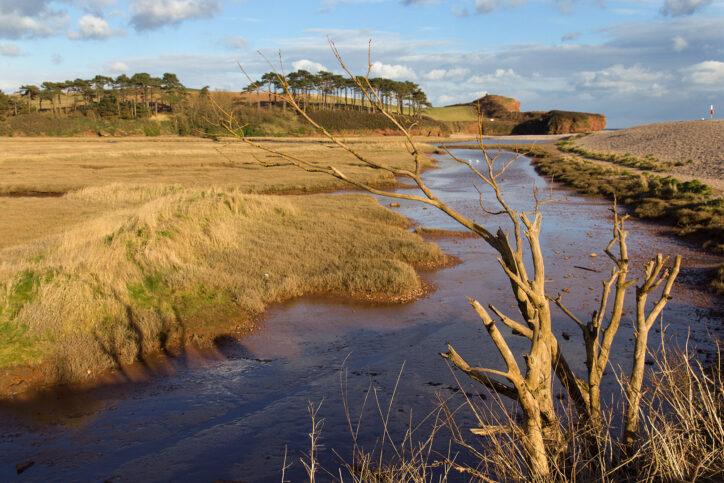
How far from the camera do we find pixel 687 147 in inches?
1677

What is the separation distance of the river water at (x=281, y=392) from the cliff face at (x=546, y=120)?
357 feet

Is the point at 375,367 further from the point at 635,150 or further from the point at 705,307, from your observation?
the point at 635,150

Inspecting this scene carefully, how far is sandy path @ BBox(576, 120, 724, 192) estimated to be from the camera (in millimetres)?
29062

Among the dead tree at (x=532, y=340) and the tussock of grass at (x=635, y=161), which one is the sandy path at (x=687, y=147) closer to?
the tussock of grass at (x=635, y=161)

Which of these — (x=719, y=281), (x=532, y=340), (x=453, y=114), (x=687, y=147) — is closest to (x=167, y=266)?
Answer: (x=532, y=340)

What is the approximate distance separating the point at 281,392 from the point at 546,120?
131 meters

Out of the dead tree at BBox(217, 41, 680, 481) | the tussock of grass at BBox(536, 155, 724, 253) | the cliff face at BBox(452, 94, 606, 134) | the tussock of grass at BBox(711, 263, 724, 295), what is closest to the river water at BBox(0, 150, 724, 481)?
the tussock of grass at BBox(711, 263, 724, 295)

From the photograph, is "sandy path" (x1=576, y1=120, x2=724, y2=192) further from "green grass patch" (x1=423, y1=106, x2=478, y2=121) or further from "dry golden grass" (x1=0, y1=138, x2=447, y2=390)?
"green grass patch" (x1=423, y1=106, x2=478, y2=121)

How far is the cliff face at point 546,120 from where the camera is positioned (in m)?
122

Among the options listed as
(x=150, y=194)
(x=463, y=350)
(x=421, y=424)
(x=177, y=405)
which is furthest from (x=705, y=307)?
(x=150, y=194)

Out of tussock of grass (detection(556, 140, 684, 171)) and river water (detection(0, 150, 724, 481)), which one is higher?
tussock of grass (detection(556, 140, 684, 171))

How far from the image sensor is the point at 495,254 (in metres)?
14.8

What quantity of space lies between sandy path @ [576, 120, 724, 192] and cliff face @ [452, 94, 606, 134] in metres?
56.1

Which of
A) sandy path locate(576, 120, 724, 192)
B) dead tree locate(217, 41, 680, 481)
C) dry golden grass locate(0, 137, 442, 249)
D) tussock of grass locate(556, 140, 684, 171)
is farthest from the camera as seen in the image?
tussock of grass locate(556, 140, 684, 171)
